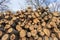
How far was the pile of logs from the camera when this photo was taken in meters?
2.44

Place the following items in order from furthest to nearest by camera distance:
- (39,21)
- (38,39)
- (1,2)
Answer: (1,2) < (39,21) < (38,39)

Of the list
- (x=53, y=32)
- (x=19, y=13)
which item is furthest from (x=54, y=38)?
(x=19, y=13)

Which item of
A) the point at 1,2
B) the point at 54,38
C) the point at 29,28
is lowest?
the point at 1,2

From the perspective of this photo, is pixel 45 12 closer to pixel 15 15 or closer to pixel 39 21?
pixel 39 21

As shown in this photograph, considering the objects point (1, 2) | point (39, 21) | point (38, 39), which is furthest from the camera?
point (1, 2)

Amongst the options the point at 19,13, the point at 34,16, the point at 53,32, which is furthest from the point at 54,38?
the point at 19,13

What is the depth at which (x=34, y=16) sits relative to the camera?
2.62 m

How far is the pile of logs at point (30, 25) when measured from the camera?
244 cm

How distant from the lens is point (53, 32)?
8.23ft

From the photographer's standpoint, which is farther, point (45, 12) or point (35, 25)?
point (45, 12)

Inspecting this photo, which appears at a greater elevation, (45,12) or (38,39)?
(45,12)

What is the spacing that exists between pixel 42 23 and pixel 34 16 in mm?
173

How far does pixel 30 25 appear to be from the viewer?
2.51 m

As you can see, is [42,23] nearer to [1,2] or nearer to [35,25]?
[35,25]
